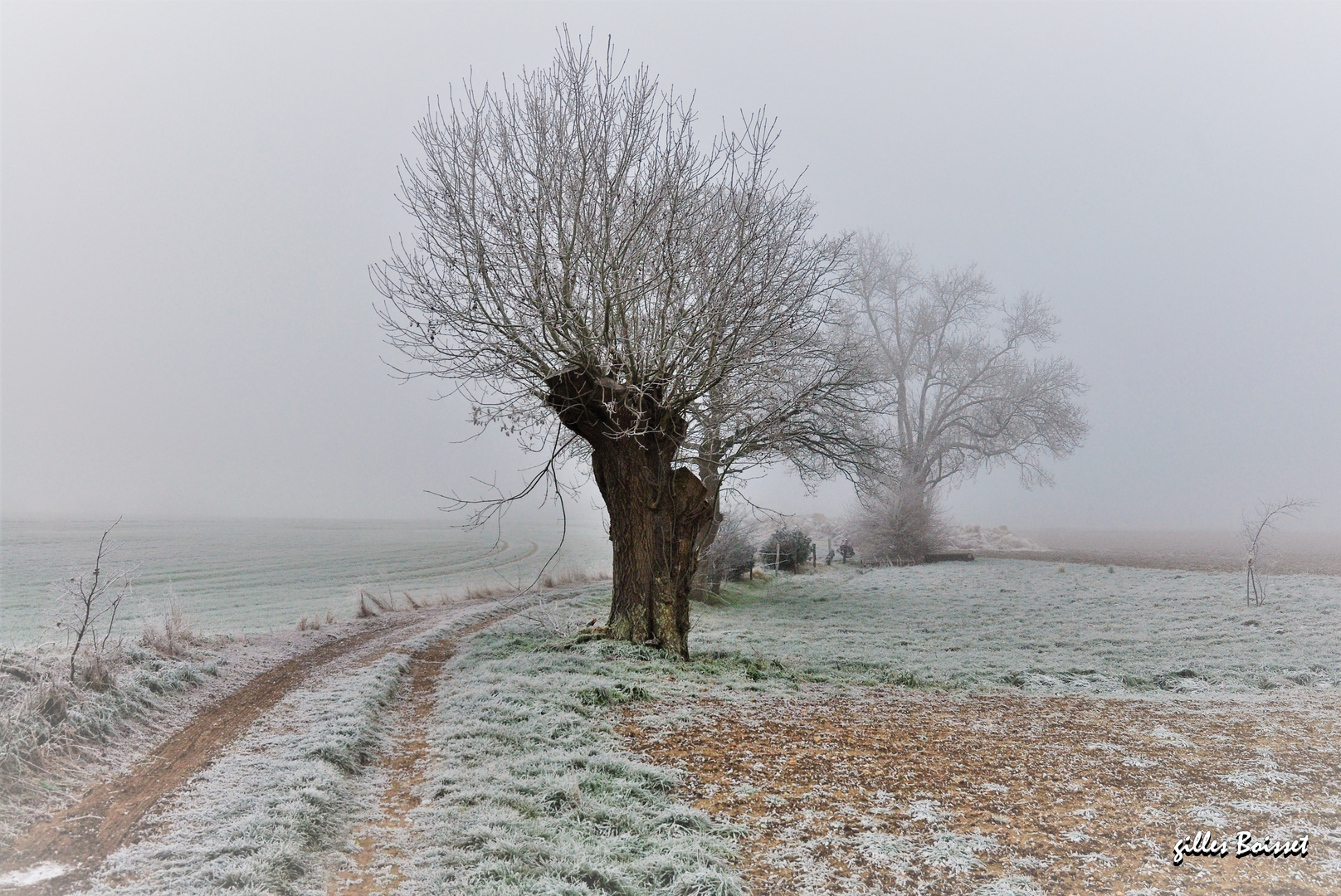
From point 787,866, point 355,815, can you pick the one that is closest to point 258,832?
point 355,815

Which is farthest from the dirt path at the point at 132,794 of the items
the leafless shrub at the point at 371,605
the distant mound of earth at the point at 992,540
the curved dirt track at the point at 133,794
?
the distant mound of earth at the point at 992,540

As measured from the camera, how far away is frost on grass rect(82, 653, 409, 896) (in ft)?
11.6

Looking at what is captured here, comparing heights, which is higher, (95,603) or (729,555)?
(95,603)

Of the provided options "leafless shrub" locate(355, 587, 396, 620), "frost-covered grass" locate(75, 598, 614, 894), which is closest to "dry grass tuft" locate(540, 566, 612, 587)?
"leafless shrub" locate(355, 587, 396, 620)

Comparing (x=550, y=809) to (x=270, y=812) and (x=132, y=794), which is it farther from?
(x=132, y=794)

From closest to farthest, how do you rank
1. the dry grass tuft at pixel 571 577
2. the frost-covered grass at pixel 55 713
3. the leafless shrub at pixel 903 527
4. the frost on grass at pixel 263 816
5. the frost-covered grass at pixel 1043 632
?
the frost on grass at pixel 263 816
the frost-covered grass at pixel 55 713
the frost-covered grass at pixel 1043 632
the dry grass tuft at pixel 571 577
the leafless shrub at pixel 903 527

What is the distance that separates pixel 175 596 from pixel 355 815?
6.86 m

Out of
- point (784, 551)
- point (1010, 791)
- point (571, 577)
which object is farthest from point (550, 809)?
point (784, 551)

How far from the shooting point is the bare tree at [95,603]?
6.59 meters

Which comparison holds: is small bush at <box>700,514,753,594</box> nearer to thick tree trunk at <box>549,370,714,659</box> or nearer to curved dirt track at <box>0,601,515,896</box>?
thick tree trunk at <box>549,370,714,659</box>

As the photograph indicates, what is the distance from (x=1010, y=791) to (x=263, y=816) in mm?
5016

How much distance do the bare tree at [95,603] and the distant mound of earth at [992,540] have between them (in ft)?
96.0
